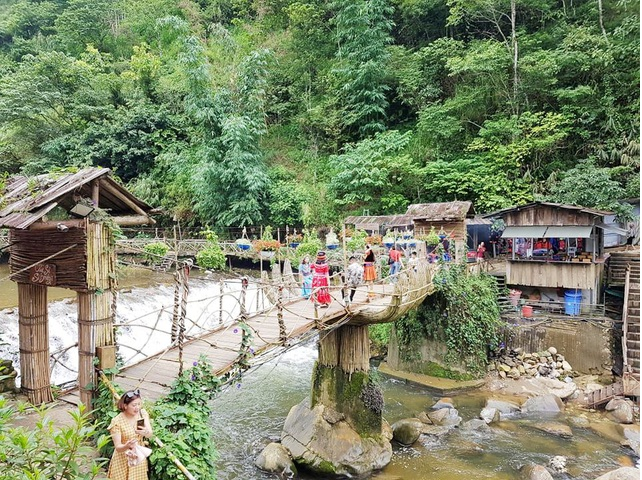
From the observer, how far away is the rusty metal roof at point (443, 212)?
16516 millimetres

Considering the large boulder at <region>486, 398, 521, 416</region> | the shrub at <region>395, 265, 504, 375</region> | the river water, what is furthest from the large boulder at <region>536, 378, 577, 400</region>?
the shrub at <region>395, 265, 504, 375</region>

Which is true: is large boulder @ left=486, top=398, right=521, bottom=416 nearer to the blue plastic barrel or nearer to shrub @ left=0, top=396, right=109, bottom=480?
the blue plastic barrel

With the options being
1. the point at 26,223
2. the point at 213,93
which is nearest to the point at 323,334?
the point at 26,223

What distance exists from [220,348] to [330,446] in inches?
176

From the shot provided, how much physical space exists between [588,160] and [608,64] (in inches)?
200

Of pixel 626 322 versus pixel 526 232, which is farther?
pixel 526 232

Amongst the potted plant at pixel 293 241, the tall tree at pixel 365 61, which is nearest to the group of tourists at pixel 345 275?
the potted plant at pixel 293 241

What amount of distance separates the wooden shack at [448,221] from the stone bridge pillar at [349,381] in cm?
683

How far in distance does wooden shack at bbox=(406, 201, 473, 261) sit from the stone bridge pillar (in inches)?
269

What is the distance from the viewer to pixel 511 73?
2386 cm

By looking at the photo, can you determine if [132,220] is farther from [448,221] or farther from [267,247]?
[267,247]

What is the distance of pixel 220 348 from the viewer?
23.5 ft

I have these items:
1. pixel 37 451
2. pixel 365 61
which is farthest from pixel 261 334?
pixel 365 61

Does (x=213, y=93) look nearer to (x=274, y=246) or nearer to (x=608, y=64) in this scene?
(x=274, y=246)
